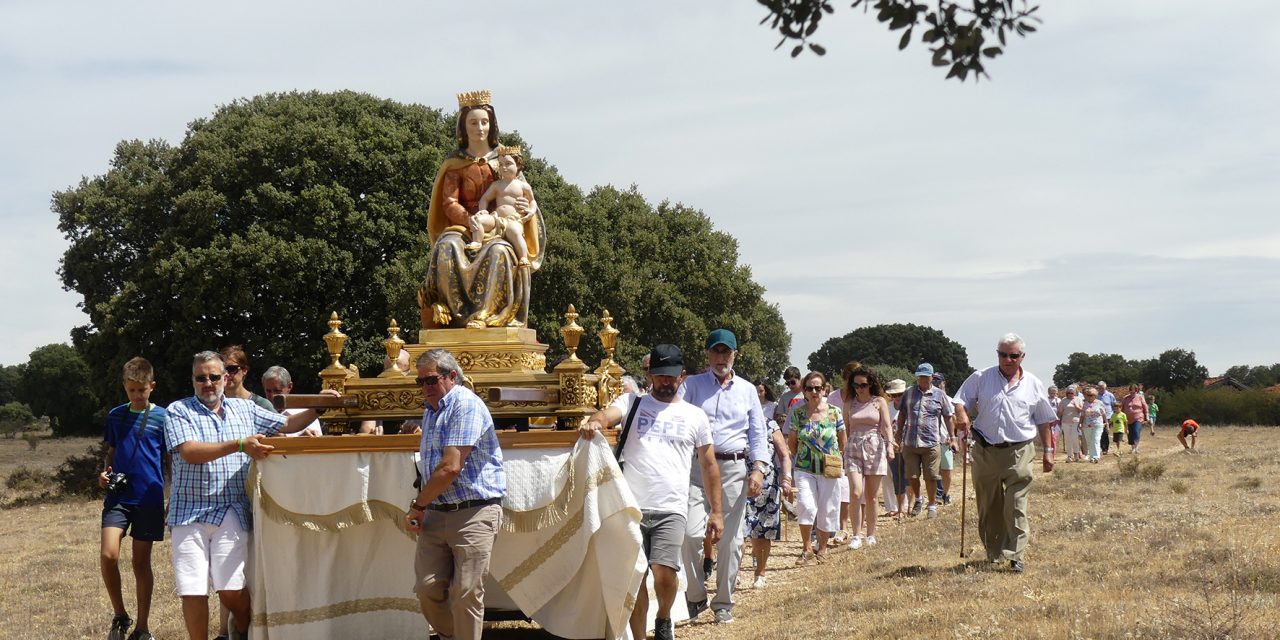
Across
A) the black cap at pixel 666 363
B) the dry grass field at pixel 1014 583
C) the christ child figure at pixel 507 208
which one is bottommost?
the dry grass field at pixel 1014 583

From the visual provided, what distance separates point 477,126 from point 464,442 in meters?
3.86

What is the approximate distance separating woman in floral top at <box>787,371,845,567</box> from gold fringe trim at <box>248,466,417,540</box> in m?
6.04

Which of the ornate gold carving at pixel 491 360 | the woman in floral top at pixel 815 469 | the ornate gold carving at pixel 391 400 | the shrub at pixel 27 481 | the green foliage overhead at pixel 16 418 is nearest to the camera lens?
the ornate gold carving at pixel 391 400

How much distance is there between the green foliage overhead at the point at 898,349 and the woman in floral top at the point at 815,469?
98.7 meters

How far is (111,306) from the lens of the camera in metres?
34.3

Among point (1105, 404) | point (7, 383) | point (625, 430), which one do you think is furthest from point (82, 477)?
point (7, 383)

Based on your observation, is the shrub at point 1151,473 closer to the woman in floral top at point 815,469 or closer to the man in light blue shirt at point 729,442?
the woman in floral top at point 815,469

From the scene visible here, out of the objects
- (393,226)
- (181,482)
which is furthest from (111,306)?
(181,482)

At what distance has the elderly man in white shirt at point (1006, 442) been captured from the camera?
11.7 meters

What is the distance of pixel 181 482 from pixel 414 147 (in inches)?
1104

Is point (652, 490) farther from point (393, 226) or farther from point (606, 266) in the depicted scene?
point (606, 266)

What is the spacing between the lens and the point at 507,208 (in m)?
10.9

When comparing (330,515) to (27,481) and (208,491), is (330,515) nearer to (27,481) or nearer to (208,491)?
(208,491)

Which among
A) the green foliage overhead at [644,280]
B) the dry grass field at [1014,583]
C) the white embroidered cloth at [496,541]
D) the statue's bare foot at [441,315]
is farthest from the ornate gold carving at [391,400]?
the green foliage overhead at [644,280]
